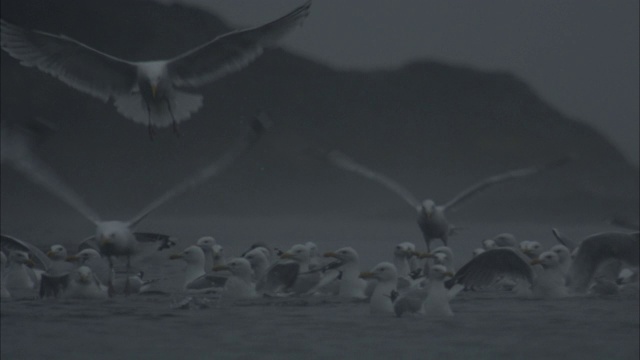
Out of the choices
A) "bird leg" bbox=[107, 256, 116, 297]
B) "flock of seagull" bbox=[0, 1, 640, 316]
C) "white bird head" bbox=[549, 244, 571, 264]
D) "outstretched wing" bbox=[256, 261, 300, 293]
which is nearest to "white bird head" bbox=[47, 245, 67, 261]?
Result: "flock of seagull" bbox=[0, 1, 640, 316]

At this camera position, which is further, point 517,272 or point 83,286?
point 83,286

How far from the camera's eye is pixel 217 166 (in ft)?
10.2

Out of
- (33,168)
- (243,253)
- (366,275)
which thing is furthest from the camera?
(33,168)

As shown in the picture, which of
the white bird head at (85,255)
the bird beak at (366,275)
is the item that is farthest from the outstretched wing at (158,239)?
the bird beak at (366,275)

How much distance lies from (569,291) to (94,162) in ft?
3.67

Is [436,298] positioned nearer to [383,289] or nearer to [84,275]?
[383,289]

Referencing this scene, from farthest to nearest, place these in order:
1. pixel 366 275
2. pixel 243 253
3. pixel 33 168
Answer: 1. pixel 33 168
2. pixel 243 253
3. pixel 366 275

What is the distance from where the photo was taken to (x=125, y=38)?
10.1 ft

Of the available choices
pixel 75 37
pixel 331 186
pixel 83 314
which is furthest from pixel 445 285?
pixel 75 37

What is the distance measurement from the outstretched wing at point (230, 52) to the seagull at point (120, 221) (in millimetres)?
145

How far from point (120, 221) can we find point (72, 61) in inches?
14.9

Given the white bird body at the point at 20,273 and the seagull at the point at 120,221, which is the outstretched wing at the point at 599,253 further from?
the white bird body at the point at 20,273

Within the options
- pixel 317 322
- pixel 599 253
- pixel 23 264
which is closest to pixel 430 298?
pixel 317 322

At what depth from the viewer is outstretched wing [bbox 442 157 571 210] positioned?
2980 millimetres
